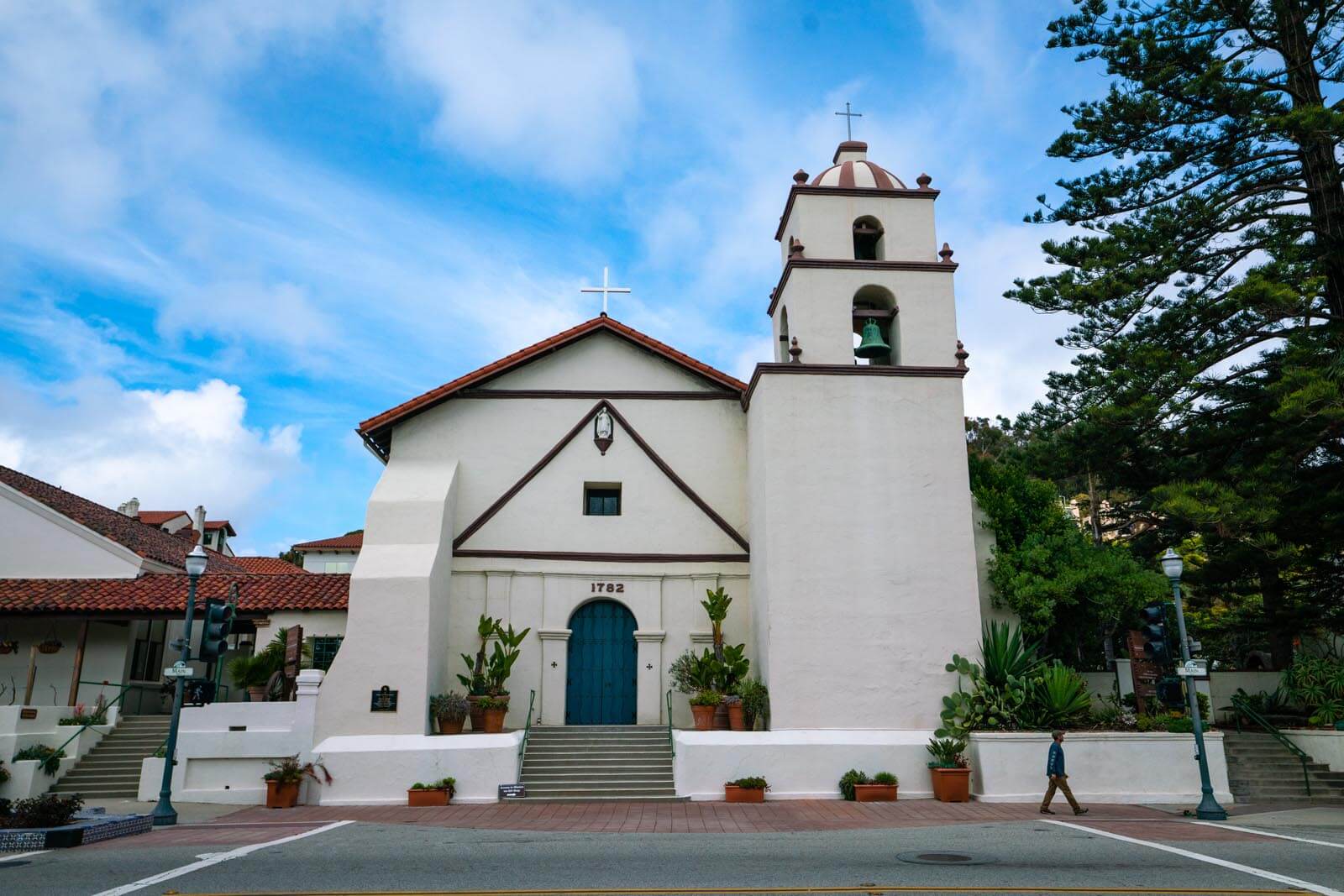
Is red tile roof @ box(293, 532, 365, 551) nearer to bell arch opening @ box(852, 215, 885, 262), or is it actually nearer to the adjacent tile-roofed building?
the adjacent tile-roofed building

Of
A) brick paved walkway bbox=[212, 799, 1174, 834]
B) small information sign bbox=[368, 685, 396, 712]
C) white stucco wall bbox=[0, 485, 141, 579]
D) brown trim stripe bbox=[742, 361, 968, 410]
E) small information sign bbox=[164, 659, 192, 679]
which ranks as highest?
brown trim stripe bbox=[742, 361, 968, 410]

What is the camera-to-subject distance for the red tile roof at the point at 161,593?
19.3 metres

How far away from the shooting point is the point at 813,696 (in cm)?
1620

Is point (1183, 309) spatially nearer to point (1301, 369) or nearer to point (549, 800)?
point (1301, 369)

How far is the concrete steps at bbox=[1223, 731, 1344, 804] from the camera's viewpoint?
633 inches

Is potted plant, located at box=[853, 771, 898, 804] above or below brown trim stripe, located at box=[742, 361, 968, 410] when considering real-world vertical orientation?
below

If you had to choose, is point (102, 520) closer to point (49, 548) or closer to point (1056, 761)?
point (49, 548)

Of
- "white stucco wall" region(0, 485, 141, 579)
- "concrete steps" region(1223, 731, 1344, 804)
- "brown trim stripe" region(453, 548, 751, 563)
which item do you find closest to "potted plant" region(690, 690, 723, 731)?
"brown trim stripe" region(453, 548, 751, 563)

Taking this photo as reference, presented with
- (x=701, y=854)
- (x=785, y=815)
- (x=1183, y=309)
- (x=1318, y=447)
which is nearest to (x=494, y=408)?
(x=785, y=815)

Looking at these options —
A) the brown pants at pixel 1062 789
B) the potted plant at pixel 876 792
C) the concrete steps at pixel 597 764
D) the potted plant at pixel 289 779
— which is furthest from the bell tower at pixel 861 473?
the potted plant at pixel 289 779

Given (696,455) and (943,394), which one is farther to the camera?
(696,455)

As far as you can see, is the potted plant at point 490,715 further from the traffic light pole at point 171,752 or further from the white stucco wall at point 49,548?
the white stucco wall at point 49,548

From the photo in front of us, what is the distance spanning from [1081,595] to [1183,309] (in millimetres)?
6225

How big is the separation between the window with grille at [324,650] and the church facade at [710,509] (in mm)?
2554
